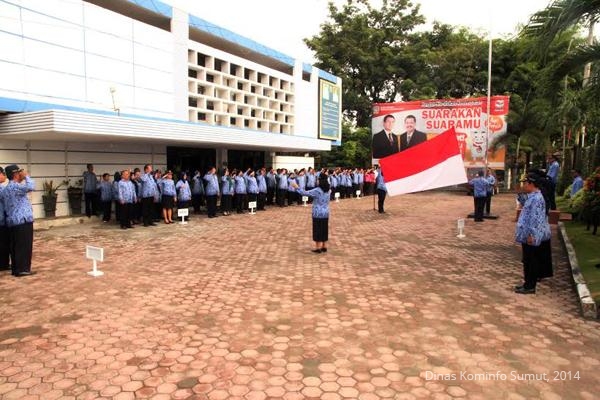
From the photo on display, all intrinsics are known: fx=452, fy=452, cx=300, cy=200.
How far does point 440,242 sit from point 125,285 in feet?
21.9

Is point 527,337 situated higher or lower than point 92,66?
lower

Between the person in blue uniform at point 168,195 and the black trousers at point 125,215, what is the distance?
1.02m

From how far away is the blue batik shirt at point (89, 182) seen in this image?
12898 mm

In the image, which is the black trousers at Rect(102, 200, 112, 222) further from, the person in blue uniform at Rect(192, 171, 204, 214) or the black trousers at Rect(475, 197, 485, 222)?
the black trousers at Rect(475, 197, 485, 222)

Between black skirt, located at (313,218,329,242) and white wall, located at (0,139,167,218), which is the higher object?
white wall, located at (0,139,167,218)

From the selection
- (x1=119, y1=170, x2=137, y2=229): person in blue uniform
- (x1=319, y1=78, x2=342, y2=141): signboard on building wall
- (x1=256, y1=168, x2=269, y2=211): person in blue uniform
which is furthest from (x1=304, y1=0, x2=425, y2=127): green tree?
(x1=119, y1=170, x2=137, y2=229): person in blue uniform

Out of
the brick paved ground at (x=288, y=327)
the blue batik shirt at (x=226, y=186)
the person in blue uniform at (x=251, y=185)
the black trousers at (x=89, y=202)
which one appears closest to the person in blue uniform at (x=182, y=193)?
the blue batik shirt at (x=226, y=186)

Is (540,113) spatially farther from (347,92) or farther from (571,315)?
(571,315)

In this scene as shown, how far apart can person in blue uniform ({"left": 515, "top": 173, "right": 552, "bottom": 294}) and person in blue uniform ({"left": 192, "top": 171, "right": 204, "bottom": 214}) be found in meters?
11.1

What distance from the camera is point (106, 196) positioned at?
12.9 meters

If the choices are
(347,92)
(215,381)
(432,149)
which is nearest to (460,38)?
(347,92)

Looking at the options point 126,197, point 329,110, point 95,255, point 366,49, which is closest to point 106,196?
point 126,197

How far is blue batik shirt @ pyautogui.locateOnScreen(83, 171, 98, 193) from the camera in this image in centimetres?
1290

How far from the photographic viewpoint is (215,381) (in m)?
3.68
